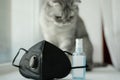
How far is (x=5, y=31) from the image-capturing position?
4.00 feet

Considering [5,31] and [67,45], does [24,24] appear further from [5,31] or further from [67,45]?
[67,45]

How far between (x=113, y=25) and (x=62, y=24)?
271 millimetres

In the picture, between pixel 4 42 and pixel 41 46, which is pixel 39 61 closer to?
pixel 41 46

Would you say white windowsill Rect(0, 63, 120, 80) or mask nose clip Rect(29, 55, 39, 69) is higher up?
mask nose clip Rect(29, 55, 39, 69)

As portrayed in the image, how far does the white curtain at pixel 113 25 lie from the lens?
120cm

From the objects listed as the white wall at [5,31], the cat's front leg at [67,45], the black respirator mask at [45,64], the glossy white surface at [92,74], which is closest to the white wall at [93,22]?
the glossy white surface at [92,74]

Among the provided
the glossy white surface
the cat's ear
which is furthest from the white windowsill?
the cat's ear

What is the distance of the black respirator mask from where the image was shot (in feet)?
2.70

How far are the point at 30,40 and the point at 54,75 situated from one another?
0.50 metres

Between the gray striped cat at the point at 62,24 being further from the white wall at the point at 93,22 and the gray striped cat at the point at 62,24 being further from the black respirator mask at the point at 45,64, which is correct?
the black respirator mask at the point at 45,64

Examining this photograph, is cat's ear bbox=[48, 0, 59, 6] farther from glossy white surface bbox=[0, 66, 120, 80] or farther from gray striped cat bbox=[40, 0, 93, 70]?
glossy white surface bbox=[0, 66, 120, 80]

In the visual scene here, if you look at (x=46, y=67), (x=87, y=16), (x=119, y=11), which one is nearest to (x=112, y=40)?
(x=119, y=11)

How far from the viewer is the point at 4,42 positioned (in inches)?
48.0

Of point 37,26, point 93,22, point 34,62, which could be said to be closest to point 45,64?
point 34,62
